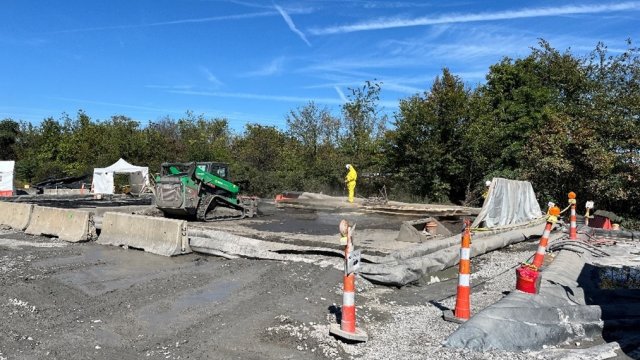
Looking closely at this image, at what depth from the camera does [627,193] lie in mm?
20062

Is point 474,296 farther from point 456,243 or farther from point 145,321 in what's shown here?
point 145,321

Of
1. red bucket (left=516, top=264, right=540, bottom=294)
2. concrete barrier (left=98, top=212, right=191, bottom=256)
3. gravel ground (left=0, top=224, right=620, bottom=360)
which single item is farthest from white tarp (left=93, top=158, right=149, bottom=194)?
red bucket (left=516, top=264, right=540, bottom=294)

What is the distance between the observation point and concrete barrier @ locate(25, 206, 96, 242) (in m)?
13.2

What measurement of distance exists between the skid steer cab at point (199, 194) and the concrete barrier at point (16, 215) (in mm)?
3926

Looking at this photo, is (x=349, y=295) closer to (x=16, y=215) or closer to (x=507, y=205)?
(x=507, y=205)

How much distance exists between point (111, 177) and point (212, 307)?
33996 mm

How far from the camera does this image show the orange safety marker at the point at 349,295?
5434 millimetres

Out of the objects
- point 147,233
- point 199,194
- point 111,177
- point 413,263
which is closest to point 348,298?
point 413,263

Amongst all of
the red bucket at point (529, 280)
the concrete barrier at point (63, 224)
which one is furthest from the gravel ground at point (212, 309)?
the concrete barrier at point (63, 224)

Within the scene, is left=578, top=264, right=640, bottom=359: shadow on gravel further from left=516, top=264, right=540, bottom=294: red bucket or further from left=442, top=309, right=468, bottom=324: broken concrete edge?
left=442, top=309, right=468, bottom=324: broken concrete edge

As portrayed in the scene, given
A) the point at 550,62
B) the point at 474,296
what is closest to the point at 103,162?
the point at 550,62

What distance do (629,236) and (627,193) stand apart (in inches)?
299

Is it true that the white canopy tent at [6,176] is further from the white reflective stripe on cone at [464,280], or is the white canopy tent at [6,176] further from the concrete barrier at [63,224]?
the white reflective stripe on cone at [464,280]

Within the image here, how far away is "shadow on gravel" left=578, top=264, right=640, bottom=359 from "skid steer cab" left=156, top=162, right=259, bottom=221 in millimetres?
12053
